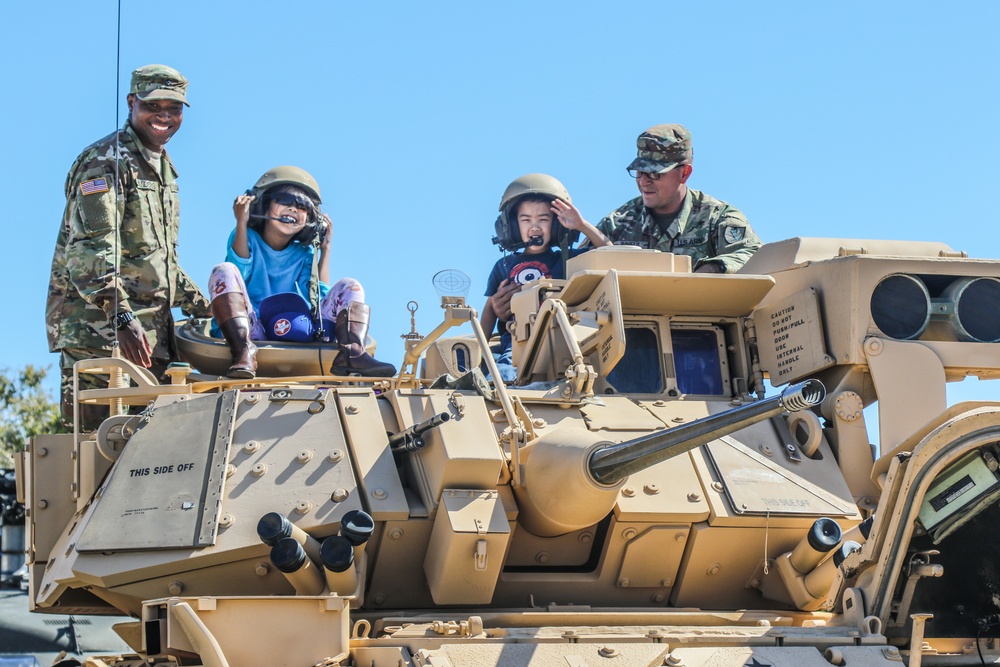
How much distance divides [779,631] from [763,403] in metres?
1.50

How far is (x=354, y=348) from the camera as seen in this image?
13.6 meters

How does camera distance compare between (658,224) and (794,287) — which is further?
(658,224)

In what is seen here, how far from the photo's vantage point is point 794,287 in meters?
12.6

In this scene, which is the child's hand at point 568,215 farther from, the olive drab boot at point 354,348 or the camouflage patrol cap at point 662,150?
the olive drab boot at point 354,348

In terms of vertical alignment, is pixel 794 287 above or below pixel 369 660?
above

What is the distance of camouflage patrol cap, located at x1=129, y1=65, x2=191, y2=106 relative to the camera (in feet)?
45.1

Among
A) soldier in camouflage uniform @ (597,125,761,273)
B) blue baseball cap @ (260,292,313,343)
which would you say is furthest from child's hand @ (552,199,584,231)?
blue baseball cap @ (260,292,313,343)

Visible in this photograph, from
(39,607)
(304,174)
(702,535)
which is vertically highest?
(304,174)

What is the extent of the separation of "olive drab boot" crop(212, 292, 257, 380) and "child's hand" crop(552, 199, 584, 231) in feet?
11.6

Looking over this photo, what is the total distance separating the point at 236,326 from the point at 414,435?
3.49 m

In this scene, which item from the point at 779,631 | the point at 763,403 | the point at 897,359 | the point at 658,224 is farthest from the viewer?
the point at 658,224

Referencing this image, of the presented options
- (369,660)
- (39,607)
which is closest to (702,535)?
(369,660)

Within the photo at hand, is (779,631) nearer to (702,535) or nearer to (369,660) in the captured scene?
(702,535)

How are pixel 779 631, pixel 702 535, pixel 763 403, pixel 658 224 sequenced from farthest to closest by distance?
1. pixel 658 224
2. pixel 702 535
3. pixel 779 631
4. pixel 763 403
